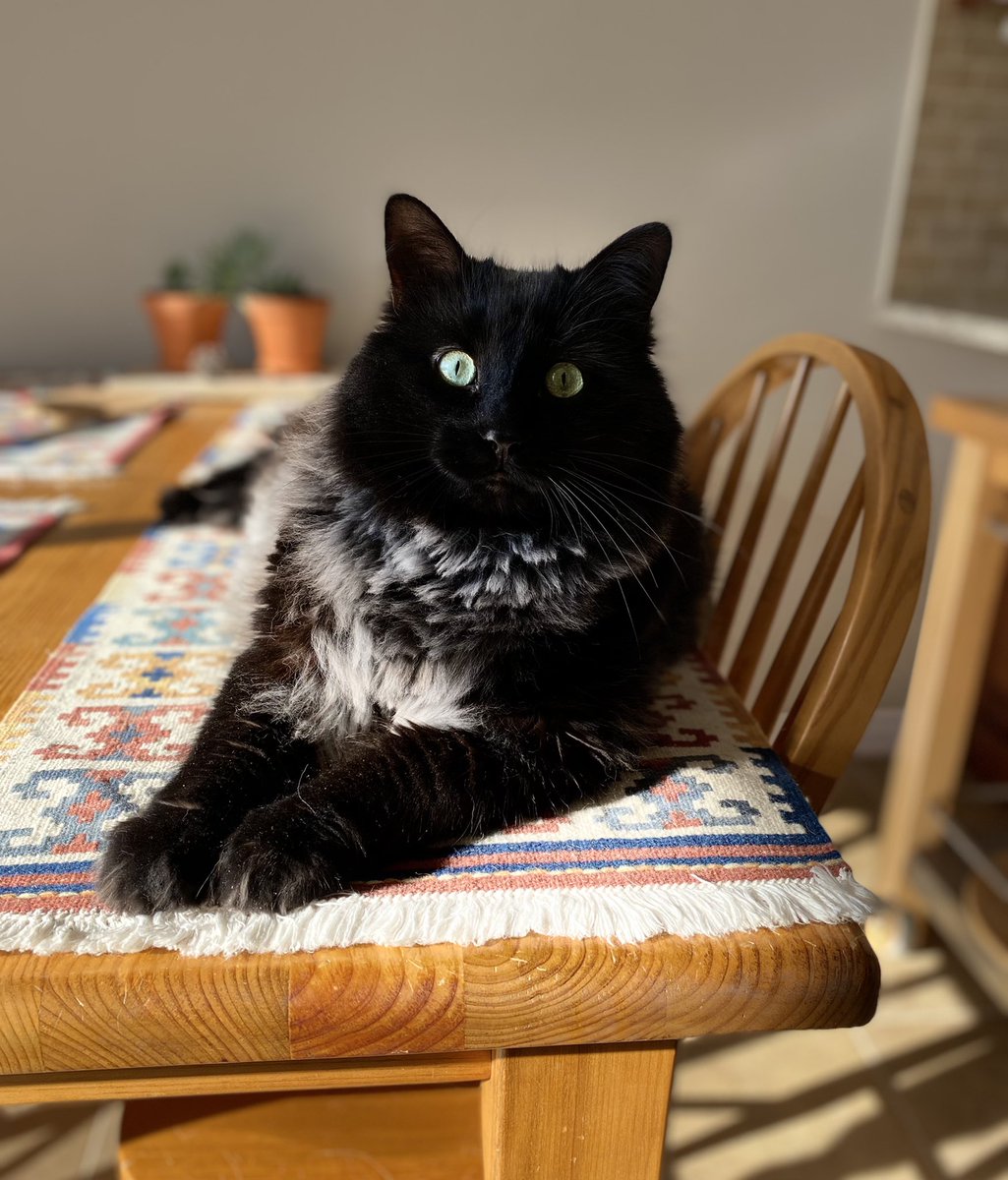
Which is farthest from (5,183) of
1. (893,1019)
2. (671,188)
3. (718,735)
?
(893,1019)

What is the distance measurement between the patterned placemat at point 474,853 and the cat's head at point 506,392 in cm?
23

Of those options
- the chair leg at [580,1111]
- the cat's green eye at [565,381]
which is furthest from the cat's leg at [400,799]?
the cat's green eye at [565,381]

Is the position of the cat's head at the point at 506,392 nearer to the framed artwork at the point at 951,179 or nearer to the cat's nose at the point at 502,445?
the cat's nose at the point at 502,445

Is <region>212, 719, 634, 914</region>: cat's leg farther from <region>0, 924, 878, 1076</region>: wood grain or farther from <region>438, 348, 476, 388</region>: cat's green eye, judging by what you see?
<region>438, 348, 476, 388</region>: cat's green eye

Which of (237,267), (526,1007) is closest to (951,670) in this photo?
(526,1007)

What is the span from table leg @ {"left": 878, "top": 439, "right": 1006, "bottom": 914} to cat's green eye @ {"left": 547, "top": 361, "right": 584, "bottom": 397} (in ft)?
3.99

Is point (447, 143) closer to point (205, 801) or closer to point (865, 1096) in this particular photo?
point (205, 801)

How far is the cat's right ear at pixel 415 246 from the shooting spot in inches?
33.1

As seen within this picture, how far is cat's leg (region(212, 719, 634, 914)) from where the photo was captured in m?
0.65

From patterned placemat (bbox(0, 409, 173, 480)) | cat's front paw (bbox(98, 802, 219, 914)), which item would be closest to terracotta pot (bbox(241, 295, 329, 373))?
patterned placemat (bbox(0, 409, 173, 480))

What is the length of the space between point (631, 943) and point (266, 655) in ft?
1.38

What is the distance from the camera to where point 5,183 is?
2.44 metres

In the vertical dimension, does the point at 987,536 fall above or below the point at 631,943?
below

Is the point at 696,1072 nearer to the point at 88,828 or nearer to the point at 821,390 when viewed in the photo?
the point at 88,828
